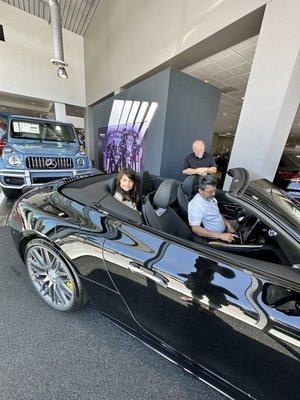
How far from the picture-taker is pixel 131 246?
111cm

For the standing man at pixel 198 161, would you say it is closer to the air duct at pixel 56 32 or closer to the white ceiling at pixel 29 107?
the air duct at pixel 56 32

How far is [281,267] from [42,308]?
170 centimetres

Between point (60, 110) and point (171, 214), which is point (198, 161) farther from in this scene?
point (60, 110)

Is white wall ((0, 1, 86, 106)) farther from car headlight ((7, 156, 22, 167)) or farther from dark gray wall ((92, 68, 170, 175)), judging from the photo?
car headlight ((7, 156, 22, 167))

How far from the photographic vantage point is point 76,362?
1.26 meters

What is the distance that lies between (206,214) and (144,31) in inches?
217

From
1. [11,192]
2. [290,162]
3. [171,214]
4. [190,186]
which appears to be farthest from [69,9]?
[171,214]

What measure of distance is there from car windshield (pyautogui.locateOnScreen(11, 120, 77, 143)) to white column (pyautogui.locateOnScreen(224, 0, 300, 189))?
3.73m

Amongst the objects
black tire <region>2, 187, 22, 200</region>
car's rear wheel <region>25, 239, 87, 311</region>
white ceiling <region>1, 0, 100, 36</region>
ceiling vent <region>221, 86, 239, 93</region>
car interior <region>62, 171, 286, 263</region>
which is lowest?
black tire <region>2, 187, 22, 200</region>

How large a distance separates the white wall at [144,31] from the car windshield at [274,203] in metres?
2.91

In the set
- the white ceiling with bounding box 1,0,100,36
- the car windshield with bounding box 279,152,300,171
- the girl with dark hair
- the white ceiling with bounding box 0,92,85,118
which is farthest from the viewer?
the white ceiling with bounding box 0,92,85,118

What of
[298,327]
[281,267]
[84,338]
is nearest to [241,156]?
[281,267]

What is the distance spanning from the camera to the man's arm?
1.55 meters

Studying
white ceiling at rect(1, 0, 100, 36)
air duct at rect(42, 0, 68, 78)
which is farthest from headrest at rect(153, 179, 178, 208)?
white ceiling at rect(1, 0, 100, 36)
